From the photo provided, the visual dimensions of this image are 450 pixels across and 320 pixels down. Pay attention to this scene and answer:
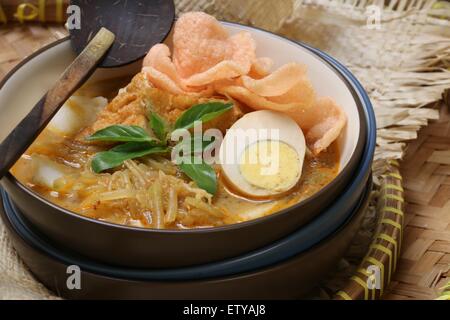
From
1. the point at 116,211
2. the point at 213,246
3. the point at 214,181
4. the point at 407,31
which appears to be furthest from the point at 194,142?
the point at 407,31

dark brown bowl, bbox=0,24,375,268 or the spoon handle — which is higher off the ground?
the spoon handle

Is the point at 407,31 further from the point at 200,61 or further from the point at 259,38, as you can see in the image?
the point at 200,61

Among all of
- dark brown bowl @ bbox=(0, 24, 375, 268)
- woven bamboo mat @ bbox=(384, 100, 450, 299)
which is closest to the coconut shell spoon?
dark brown bowl @ bbox=(0, 24, 375, 268)

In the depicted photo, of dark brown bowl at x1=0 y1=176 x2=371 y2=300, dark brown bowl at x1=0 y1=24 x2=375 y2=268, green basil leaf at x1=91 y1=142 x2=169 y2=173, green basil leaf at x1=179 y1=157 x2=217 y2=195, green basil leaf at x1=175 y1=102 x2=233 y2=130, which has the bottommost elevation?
dark brown bowl at x1=0 y1=176 x2=371 y2=300

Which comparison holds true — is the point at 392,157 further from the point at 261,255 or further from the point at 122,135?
the point at 122,135

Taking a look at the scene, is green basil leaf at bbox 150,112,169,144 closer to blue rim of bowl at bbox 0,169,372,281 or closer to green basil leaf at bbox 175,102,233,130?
green basil leaf at bbox 175,102,233,130

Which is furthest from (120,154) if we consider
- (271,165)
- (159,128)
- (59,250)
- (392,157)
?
(392,157)

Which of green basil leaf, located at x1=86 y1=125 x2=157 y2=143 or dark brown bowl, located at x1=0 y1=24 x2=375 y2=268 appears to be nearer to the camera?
dark brown bowl, located at x1=0 y1=24 x2=375 y2=268
